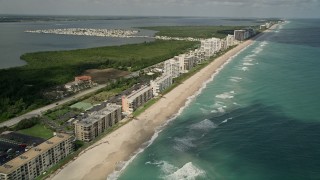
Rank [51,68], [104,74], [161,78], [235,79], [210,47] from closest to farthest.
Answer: [161,78] → [235,79] → [104,74] → [51,68] → [210,47]

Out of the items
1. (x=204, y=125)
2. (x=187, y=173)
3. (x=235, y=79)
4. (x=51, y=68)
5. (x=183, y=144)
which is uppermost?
(x=51, y=68)

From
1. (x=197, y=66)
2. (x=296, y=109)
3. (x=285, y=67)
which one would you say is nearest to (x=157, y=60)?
(x=197, y=66)

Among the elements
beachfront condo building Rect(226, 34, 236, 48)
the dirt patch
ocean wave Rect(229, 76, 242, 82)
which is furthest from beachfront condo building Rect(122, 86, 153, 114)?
beachfront condo building Rect(226, 34, 236, 48)

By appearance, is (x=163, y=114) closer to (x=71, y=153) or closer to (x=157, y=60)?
(x=71, y=153)

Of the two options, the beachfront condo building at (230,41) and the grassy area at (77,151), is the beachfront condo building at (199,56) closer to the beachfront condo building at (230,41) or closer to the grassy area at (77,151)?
the beachfront condo building at (230,41)

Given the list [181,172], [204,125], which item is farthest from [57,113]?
[181,172]

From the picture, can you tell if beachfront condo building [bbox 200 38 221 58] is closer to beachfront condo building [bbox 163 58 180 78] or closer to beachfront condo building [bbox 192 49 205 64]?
beachfront condo building [bbox 192 49 205 64]

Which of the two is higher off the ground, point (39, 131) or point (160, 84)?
point (160, 84)

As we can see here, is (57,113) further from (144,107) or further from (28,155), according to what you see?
(28,155)
